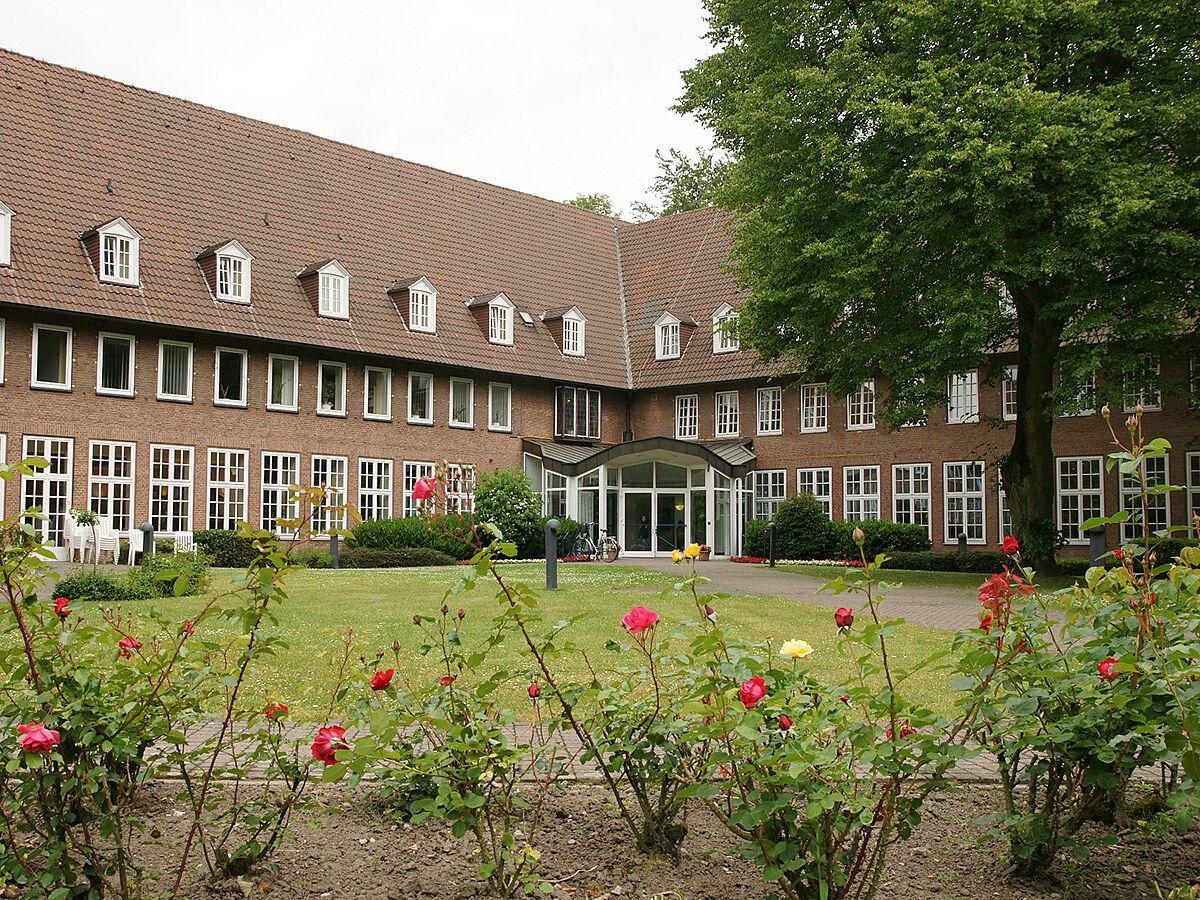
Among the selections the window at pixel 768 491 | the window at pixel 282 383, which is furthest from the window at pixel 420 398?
the window at pixel 768 491

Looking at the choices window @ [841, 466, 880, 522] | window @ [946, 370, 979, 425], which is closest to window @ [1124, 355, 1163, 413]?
window @ [946, 370, 979, 425]

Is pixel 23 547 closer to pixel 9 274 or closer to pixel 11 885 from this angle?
pixel 11 885

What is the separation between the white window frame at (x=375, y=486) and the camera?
32.5 metres

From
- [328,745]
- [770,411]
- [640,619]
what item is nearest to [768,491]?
[770,411]

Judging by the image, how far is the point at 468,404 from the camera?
A: 35469 mm

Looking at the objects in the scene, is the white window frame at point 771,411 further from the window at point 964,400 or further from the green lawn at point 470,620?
the green lawn at point 470,620

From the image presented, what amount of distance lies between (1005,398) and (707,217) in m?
14.6

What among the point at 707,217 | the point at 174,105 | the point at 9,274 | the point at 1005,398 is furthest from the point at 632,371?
the point at 9,274

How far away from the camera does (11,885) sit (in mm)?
3639

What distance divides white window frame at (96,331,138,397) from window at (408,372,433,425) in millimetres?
8694

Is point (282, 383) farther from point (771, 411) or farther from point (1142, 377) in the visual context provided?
point (1142, 377)

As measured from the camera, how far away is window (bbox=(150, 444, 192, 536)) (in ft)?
91.8

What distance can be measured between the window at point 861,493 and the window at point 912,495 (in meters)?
0.62

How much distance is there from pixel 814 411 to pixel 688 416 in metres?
4.92
